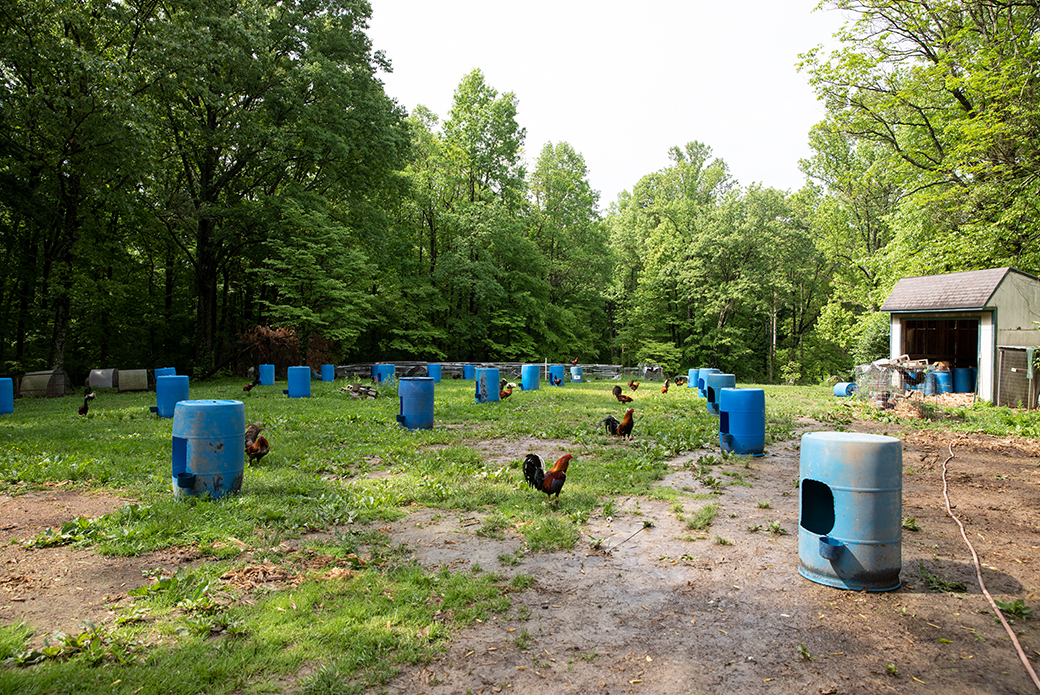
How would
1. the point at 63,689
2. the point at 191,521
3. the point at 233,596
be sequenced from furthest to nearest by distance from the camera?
the point at 191,521 < the point at 233,596 < the point at 63,689

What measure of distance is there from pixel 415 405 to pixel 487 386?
6.02 meters

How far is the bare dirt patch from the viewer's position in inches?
123

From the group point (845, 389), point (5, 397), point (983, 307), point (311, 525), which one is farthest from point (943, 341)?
point (5, 397)

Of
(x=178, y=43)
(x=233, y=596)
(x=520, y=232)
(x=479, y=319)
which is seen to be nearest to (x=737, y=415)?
(x=233, y=596)

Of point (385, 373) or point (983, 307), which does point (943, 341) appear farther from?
point (385, 373)

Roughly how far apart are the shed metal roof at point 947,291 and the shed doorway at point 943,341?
4352 millimetres

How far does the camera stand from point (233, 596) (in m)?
3.96

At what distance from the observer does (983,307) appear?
17875 millimetres

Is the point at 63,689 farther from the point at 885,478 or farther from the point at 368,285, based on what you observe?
the point at 368,285

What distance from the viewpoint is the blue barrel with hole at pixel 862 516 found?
417 centimetres

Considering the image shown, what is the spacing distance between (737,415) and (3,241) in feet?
102

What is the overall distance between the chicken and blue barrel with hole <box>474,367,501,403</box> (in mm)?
10528

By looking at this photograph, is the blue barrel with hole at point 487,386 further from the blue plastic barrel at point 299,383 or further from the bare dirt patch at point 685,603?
the bare dirt patch at point 685,603

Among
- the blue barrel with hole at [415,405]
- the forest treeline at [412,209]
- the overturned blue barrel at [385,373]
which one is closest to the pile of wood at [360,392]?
the overturned blue barrel at [385,373]
